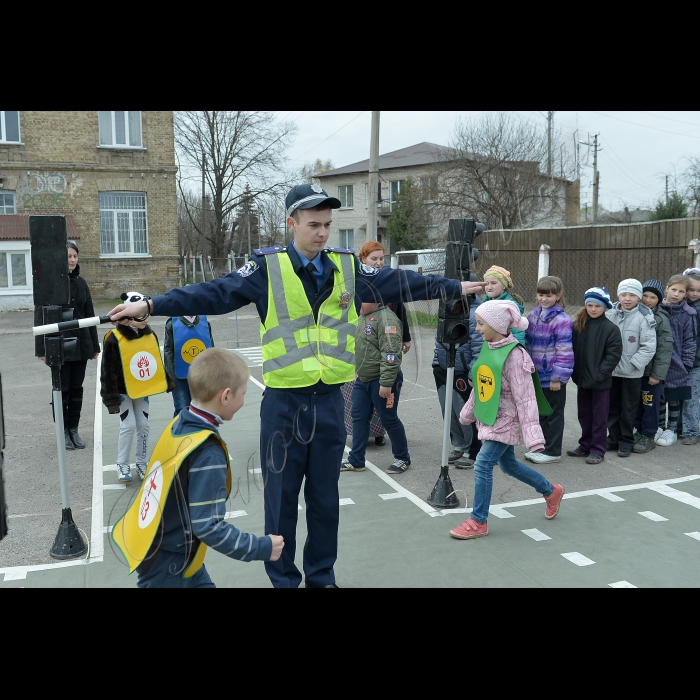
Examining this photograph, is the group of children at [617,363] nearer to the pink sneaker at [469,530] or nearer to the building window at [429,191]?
the pink sneaker at [469,530]

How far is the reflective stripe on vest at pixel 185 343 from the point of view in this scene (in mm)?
6574

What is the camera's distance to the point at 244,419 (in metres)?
8.26

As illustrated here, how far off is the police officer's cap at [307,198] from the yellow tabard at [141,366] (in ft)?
9.82

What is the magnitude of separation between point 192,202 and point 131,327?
2925cm

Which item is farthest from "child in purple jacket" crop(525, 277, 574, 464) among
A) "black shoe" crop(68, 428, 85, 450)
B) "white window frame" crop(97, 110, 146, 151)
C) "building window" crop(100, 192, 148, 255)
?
"white window frame" crop(97, 110, 146, 151)

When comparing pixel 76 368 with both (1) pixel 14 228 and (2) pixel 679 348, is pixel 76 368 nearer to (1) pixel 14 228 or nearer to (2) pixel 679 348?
(2) pixel 679 348

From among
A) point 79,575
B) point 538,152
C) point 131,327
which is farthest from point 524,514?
point 538,152

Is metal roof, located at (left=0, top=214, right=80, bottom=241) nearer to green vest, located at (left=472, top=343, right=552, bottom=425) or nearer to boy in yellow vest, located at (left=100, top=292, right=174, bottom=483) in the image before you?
boy in yellow vest, located at (left=100, top=292, right=174, bottom=483)

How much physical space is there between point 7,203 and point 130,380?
2406 cm

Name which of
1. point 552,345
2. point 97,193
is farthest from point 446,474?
point 97,193

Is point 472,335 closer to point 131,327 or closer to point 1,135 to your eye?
point 131,327

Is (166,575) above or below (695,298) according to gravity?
below

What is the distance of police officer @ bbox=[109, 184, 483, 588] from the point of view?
11.6 ft

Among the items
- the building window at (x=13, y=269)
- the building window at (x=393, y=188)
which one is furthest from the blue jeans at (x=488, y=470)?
the building window at (x=393, y=188)
